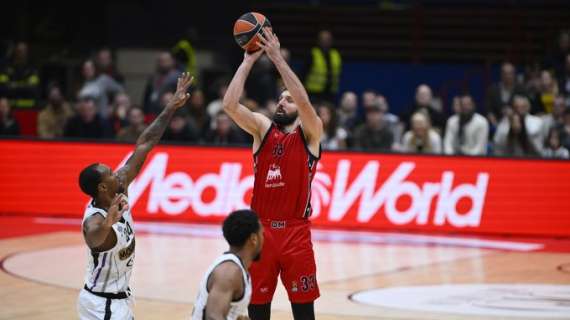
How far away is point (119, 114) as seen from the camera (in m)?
19.3

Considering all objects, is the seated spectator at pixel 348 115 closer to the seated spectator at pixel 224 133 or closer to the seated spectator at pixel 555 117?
the seated spectator at pixel 224 133

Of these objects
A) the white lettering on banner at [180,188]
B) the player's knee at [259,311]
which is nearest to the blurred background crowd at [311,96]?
the white lettering on banner at [180,188]

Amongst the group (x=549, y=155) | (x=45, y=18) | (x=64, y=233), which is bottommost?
(x=64, y=233)

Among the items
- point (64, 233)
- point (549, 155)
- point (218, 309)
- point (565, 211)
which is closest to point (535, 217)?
point (565, 211)

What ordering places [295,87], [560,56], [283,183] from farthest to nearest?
1. [560,56]
2. [283,183]
3. [295,87]

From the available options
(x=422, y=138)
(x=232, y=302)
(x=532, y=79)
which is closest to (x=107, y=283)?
(x=232, y=302)

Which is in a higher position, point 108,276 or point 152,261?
point 108,276

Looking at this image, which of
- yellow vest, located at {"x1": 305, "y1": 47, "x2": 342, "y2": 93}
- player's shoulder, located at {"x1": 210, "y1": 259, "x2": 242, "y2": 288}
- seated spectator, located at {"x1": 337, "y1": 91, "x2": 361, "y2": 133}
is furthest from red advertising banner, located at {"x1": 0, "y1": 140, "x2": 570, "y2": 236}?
player's shoulder, located at {"x1": 210, "y1": 259, "x2": 242, "y2": 288}

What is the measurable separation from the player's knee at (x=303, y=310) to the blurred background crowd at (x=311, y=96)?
30.0 ft

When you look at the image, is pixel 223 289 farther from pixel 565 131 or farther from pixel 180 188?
pixel 565 131

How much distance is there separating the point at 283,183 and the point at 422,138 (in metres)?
9.21

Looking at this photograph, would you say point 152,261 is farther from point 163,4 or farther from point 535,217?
point 163,4

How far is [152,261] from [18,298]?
9.07 ft

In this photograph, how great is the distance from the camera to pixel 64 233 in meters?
15.9
